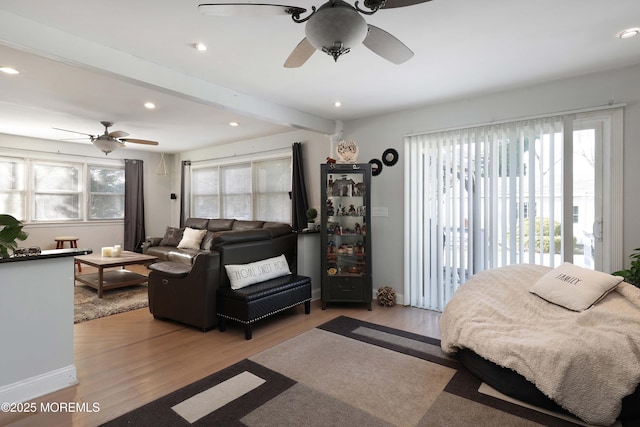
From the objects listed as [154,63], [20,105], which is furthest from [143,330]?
[20,105]

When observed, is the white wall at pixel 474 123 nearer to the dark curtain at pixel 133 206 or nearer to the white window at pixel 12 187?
the dark curtain at pixel 133 206

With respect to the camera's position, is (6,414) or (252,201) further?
(252,201)

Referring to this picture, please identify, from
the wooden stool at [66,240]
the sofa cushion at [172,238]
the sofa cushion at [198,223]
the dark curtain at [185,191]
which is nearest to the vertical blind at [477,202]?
the sofa cushion at [198,223]

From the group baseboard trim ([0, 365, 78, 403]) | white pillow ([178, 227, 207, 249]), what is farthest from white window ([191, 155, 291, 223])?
baseboard trim ([0, 365, 78, 403])

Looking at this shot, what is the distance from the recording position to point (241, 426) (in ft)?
6.10

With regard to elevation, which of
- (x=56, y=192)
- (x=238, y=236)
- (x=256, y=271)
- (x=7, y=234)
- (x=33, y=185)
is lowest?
(x=256, y=271)

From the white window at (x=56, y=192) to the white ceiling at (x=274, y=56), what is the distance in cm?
221

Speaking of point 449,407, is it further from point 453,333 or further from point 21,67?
point 21,67

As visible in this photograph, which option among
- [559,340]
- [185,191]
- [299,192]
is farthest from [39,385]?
[185,191]

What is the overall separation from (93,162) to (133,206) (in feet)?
3.80

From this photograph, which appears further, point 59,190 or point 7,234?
point 59,190

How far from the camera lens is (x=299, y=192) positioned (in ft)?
17.3

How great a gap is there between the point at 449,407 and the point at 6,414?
2698 millimetres

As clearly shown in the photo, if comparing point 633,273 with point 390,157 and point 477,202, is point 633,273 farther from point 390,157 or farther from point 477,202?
point 390,157
